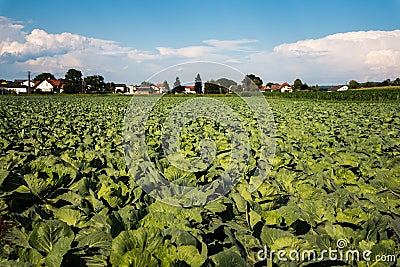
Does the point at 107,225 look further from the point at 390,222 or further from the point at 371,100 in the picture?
the point at 371,100

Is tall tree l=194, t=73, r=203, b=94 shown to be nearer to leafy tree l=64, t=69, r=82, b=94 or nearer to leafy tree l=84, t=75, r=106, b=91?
leafy tree l=64, t=69, r=82, b=94

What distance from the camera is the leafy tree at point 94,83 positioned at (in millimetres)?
73938

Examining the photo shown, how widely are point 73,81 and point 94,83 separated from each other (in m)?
5.12

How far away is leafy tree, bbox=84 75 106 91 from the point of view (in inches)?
2911

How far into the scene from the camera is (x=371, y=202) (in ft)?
9.36

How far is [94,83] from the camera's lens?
74750 millimetres

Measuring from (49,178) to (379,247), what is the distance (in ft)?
7.12

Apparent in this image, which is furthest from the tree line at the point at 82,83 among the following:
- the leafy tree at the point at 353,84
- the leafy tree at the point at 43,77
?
the leafy tree at the point at 353,84

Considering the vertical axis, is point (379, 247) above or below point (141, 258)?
below

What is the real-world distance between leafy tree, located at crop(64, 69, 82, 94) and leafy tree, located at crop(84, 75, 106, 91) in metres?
1.74

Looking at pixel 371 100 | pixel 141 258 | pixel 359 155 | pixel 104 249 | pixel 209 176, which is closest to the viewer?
pixel 141 258

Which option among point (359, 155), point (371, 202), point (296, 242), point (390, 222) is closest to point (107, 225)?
point (296, 242)

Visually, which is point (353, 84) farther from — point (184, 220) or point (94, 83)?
point (184, 220)

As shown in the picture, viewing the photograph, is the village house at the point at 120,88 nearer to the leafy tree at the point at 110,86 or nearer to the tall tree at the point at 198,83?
the leafy tree at the point at 110,86
